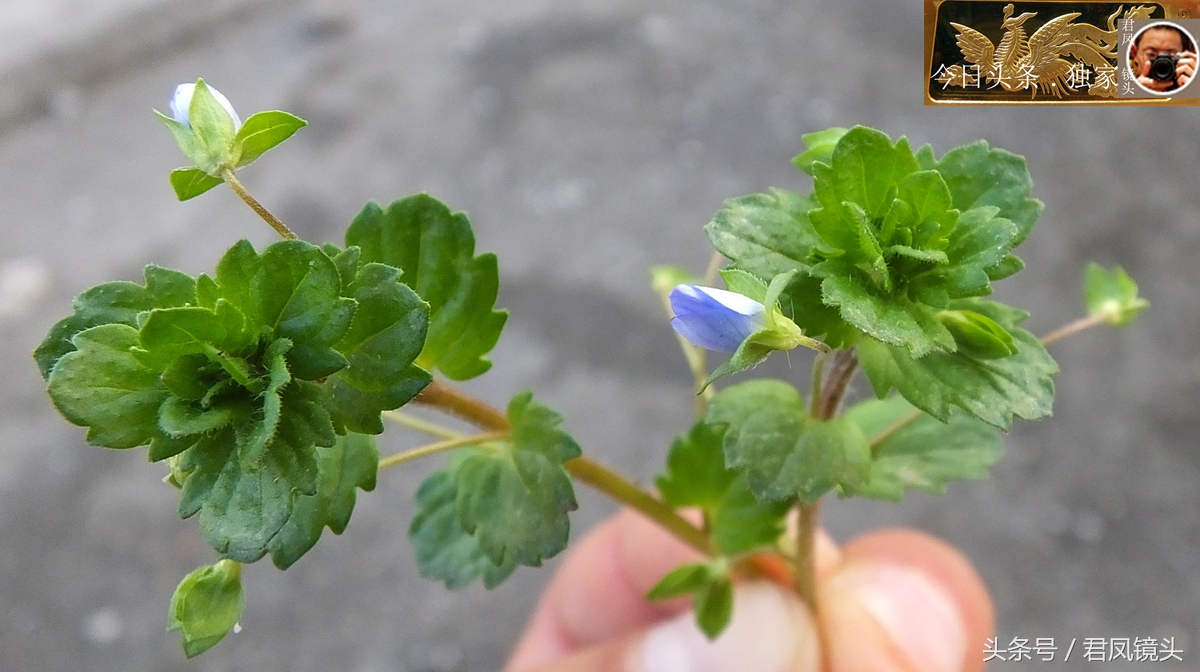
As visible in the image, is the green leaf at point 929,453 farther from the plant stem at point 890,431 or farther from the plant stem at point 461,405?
the plant stem at point 461,405

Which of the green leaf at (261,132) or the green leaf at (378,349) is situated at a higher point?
the green leaf at (261,132)

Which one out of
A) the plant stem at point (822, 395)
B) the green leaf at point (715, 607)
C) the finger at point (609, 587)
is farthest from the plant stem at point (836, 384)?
the finger at point (609, 587)

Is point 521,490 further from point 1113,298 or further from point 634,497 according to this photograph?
point 1113,298

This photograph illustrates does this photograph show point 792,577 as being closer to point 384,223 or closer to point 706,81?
point 384,223

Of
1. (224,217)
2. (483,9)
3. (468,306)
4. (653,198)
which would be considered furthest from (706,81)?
(468,306)

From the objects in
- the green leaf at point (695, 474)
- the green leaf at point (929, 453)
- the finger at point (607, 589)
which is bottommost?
the finger at point (607, 589)

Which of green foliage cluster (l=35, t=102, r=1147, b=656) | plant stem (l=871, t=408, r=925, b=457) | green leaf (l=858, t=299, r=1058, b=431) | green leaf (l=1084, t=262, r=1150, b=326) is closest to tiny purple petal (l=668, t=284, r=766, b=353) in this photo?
green foliage cluster (l=35, t=102, r=1147, b=656)
